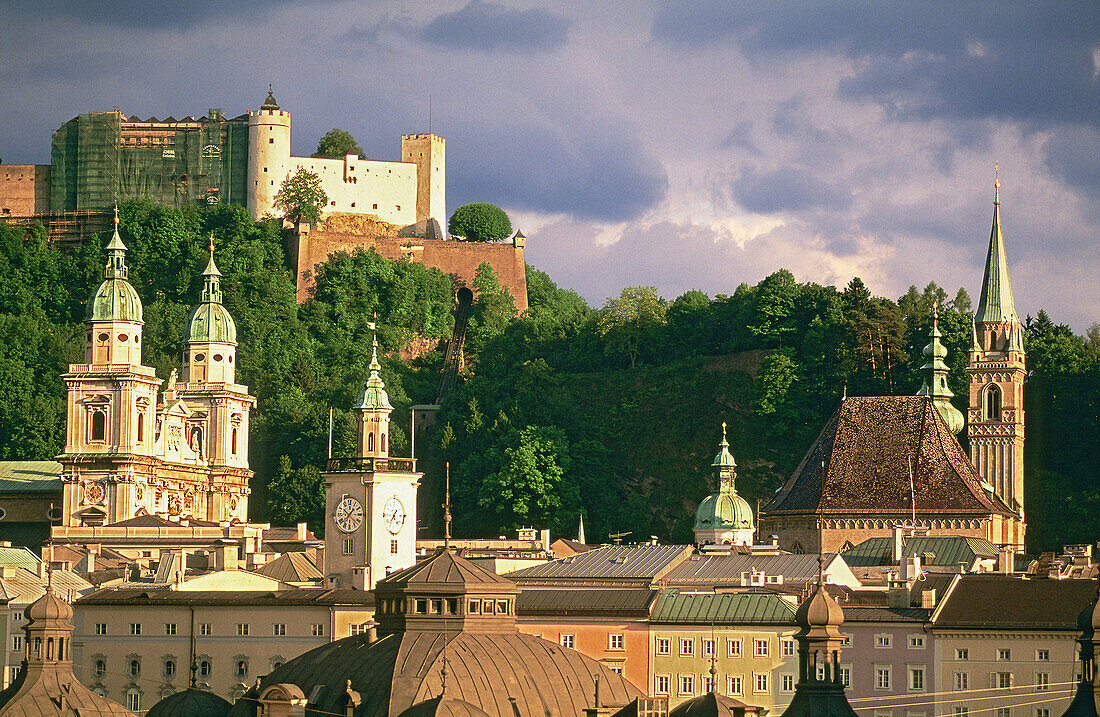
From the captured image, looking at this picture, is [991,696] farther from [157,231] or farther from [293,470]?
[157,231]

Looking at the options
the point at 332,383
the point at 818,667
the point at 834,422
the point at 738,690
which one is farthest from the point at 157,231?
the point at 818,667

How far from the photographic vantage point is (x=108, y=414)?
136m

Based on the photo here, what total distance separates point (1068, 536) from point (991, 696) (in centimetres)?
4383

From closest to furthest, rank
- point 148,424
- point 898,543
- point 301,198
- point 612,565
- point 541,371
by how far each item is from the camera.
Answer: point 612,565 < point 898,543 < point 148,424 < point 541,371 < point 301,198

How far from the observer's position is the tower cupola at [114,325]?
13862 cm

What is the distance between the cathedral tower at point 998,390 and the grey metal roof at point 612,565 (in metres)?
27.1

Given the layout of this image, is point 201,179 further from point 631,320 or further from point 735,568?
point 735,568

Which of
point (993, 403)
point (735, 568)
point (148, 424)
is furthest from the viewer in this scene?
point (993, 403)

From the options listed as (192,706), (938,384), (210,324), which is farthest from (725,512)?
(192,706)

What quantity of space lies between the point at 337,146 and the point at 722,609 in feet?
318

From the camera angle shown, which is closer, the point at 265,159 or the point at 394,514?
the point at 394,514

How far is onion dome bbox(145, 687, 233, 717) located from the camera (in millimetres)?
75125

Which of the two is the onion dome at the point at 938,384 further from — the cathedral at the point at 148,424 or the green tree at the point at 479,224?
the green tree at the point at 479,224

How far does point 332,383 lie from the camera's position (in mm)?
163250
